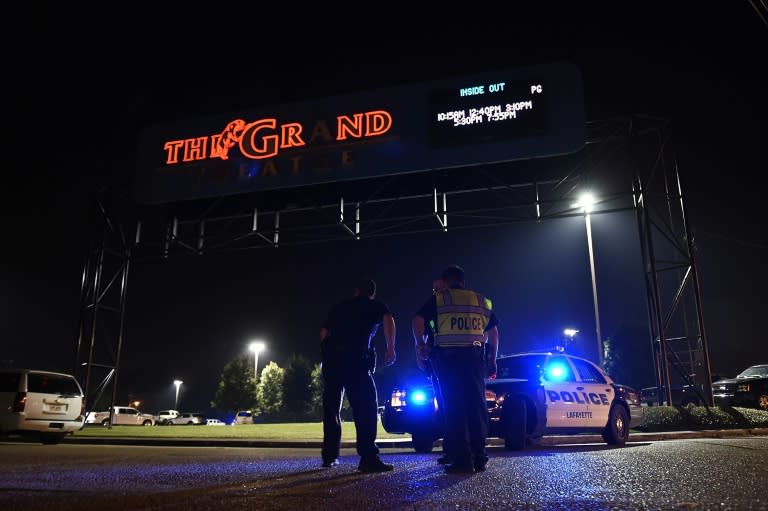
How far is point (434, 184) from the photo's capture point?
16531 mm

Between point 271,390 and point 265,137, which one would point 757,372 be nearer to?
point 265,137

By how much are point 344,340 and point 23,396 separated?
29.5ft

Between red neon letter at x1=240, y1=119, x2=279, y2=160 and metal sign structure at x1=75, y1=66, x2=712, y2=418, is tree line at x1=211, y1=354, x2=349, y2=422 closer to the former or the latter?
metal sign structure at x1=75, y1=66, x2=712, y2=418

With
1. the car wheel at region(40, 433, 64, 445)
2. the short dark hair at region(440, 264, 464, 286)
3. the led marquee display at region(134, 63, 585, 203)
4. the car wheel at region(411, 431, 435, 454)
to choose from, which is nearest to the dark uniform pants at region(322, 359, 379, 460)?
the short dark hair at region(440, 264, 464, 286)

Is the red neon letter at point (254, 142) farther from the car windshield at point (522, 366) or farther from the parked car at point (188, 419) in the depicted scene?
the parked car at point (188, 419)

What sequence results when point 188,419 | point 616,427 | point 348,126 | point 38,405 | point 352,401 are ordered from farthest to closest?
point 188,419
point 348,126
point 38,405
point 616,427
point 352,401

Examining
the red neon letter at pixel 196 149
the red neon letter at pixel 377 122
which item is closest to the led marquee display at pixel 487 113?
the red neon letter at pixel 377 122

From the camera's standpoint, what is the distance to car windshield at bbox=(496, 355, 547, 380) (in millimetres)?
8977

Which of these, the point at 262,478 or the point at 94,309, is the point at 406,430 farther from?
the point at 94,309

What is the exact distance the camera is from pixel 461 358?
532 centimetres

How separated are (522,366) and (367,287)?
4112 millimetres

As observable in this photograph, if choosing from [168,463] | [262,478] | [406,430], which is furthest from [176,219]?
[262,478]

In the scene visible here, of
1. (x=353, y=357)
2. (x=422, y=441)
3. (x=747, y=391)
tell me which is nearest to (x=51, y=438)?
(x=422, y=441)

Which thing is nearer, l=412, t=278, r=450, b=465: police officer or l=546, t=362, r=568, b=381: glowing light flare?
l=412, t=278, r=450, b=465: police officer
